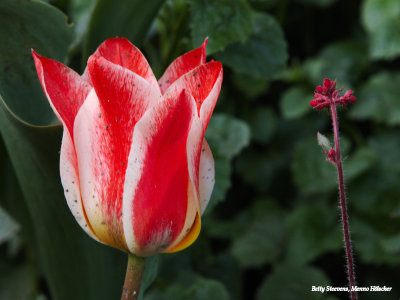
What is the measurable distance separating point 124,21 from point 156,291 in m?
0.32

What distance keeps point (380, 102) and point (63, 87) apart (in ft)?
2.39

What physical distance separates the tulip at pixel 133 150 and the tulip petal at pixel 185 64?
3 cm

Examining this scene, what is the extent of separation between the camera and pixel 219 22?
0.57 meters

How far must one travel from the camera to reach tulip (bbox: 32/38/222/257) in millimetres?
311

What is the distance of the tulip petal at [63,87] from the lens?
0.33 m

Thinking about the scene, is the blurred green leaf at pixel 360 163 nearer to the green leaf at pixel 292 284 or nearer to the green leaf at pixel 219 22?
the green leaf at pixel 292 284

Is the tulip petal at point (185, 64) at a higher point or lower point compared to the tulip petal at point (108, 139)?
higher

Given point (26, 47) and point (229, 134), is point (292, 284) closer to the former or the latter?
point (229, 134)

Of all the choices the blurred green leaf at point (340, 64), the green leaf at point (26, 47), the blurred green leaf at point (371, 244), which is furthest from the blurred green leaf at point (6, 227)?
the blurred green leaf at point (340, 64)

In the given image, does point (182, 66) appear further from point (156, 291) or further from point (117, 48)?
point (156, 291)

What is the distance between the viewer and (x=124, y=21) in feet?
1.74

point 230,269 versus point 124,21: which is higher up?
point 124,21

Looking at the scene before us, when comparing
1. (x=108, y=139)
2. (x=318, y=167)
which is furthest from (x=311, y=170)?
(x=108, y=139)

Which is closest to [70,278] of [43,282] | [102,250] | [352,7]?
[102,250]
